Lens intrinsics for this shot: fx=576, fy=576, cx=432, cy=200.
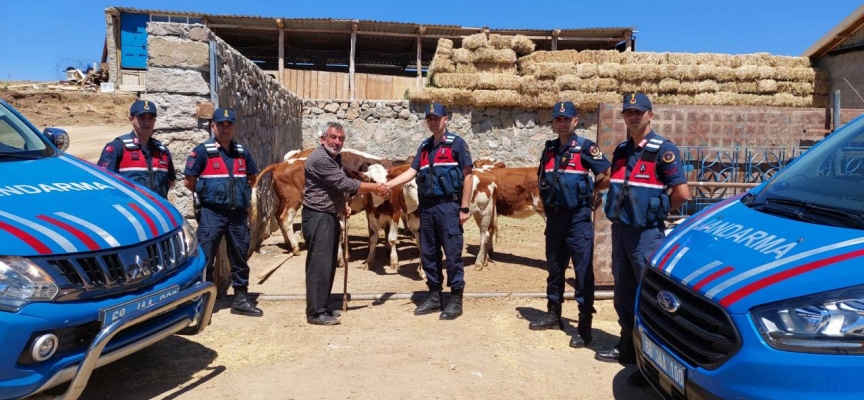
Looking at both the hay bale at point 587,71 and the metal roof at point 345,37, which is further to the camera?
the metal roof at point 345,37

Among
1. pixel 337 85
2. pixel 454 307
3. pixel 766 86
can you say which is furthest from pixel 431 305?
pixel 337 85

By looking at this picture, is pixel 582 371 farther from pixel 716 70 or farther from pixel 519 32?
pixel 519 32

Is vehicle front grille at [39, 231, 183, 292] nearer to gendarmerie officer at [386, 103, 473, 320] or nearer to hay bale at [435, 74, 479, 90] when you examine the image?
gendarmerie officer at [386, 103, 473, 320]

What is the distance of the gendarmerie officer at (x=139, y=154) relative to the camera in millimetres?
5160

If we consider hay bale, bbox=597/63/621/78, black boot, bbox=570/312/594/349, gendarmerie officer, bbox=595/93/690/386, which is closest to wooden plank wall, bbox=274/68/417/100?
hay bale, bbox=597/63/621/78

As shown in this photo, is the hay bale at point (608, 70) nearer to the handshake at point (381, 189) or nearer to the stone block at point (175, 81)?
the handshake at point (381, 189)

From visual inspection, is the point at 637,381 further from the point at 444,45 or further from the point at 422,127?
the point at 444,45

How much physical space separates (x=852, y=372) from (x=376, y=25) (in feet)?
56.1

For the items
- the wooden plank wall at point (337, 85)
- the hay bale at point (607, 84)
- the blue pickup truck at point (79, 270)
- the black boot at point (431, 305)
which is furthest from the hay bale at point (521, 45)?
the blue pickup truck at point (79, 270)

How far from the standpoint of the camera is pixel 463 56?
13914 mm

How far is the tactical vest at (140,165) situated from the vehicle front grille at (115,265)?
1.86 metres

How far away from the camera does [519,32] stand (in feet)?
60.0

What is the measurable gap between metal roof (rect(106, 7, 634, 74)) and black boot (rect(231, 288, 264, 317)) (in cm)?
1163

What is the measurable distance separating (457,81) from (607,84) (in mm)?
3638
